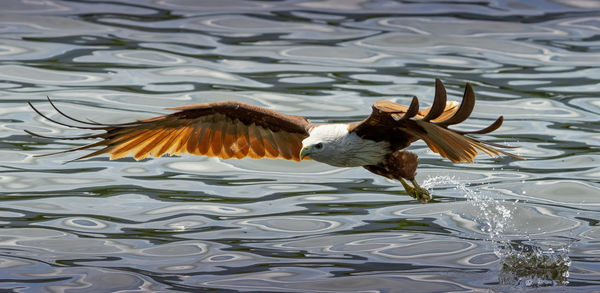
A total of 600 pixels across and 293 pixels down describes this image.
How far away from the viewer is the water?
763cm

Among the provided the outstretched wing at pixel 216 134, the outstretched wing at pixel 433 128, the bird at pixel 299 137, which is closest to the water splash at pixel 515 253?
the bird at pixel 299 137

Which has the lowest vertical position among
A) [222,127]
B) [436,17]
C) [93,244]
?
[93,244]

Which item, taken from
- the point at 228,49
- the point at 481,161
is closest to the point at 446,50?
the point at 228,49

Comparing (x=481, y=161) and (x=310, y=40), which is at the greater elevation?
(x=310, y=40)

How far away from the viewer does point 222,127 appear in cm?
826

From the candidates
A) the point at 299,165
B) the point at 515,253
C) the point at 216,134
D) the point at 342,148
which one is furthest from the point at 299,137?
the point at 299,165

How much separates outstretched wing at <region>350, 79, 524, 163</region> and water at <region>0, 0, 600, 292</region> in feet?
3.48

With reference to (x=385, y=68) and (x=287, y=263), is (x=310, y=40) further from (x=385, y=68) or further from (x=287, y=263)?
(x=287, y=263)

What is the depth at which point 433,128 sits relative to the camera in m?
6.45

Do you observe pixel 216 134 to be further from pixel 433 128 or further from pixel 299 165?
pixel 299 165

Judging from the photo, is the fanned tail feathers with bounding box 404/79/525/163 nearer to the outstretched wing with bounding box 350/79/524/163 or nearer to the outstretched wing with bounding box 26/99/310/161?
the outstretched wing with bounding box 350/79/524/163

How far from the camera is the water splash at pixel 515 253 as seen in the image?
288 inches

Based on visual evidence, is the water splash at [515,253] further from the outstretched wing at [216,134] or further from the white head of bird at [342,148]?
the outstretched wing at [216,134]

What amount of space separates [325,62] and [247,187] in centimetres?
462
